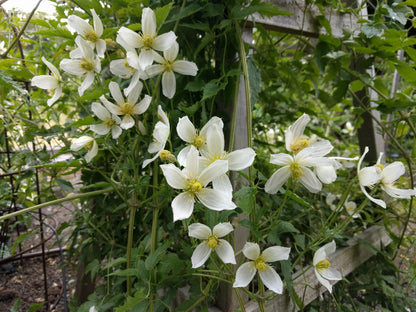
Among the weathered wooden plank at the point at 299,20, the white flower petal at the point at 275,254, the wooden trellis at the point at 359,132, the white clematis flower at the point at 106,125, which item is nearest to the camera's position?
the white flower petal at the point at 275,254

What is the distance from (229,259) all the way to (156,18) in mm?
436

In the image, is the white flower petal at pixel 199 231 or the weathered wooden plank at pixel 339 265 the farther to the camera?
the weathered wooden plank at pixel 339 265

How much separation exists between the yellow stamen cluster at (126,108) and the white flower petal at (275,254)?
1.18 ft

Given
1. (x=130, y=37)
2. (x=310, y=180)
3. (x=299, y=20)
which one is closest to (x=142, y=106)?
(x=130, y=37)

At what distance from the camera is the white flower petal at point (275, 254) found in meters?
0.51

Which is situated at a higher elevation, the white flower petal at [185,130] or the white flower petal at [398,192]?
the white flower petal at [185,130]

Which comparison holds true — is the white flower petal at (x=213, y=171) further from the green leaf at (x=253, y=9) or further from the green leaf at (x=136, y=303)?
the green leaf at (x=253, y=9)

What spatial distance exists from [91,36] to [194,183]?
0.39 m

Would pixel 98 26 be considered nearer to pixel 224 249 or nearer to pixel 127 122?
pixel 127 122

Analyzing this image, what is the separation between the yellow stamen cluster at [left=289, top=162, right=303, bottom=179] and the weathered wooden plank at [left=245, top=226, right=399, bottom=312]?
411mm

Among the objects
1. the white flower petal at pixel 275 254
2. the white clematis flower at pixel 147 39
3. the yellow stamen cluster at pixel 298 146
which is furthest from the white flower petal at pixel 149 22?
the white flower petal at pixel 275 254

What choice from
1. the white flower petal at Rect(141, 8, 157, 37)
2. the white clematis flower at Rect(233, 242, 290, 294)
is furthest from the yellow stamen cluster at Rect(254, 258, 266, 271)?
the white flower petal at Rect(141, 8, 157, 37)

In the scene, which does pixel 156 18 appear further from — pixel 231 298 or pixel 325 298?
pixel 325 298

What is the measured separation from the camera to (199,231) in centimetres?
47
